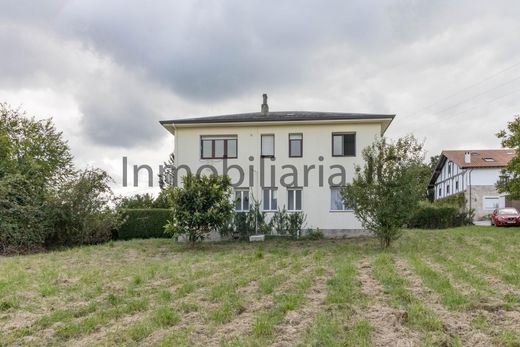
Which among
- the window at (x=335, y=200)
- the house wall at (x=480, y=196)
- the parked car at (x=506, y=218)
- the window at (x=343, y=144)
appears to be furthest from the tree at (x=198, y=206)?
the house wall at (x=480, y=196)

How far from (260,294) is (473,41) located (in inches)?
589

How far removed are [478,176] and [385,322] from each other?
3829 cm

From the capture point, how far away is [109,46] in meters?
13.9

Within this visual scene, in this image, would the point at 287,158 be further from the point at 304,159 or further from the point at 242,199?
the point at 242,199

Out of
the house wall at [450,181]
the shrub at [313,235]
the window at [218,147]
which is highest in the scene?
the window at [218,147]

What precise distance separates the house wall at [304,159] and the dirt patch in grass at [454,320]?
12583mm

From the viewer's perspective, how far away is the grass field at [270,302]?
4.90 metres

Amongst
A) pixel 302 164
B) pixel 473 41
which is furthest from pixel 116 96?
pixel 473 41

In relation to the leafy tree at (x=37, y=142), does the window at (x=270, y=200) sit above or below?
below

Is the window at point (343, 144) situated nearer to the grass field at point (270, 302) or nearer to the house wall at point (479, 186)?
the grass field at point (270, 302)

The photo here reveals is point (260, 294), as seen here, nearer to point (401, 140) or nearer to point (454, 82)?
point (401, 140)

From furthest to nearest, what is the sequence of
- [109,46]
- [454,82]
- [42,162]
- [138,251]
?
[42,162] < [454,82] < [138,251] < [109,46]

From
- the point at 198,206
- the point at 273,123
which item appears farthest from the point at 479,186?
the point at 198,206

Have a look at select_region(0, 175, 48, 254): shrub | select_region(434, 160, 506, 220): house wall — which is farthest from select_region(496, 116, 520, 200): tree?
select_region(0, 175, 48, 254): shrub
